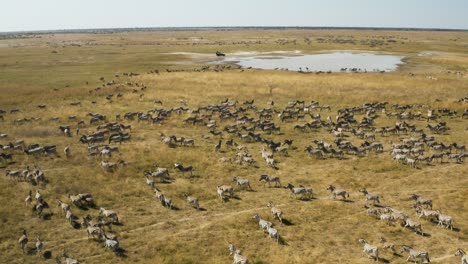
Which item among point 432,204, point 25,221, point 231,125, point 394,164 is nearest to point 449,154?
point 394,164

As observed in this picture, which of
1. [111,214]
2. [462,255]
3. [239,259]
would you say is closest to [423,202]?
[462,255]

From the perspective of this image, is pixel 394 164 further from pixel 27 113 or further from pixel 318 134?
pixel 27 113

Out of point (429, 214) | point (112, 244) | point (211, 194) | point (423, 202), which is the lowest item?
point (211, 194)

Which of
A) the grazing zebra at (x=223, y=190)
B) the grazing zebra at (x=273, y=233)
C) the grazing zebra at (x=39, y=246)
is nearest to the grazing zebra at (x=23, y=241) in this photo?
the grazing zebra at (x=39, y=246)

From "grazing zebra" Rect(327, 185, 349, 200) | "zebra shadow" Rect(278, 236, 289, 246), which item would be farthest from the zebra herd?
"zebra shadow" Rect(278, 236, 289, 246)

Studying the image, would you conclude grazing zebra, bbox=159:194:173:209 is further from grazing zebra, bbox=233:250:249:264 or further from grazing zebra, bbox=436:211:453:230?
grazing zebra, bbox=436:211:453:230

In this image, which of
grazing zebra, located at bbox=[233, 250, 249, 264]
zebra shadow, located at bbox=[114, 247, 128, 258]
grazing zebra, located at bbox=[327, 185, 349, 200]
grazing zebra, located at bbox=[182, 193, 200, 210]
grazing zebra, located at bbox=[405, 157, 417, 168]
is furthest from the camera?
grazing zebra, located at bbox=[405, 157, 417, 168]

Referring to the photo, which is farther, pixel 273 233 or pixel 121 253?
pixel 273 233

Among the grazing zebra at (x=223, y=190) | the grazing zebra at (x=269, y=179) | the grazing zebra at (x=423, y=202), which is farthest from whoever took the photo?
the grazing zebra at (x=269, y=179)

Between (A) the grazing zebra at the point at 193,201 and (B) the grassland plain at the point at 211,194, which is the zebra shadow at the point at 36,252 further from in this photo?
(A) the grazing zebra at the point at 193,201

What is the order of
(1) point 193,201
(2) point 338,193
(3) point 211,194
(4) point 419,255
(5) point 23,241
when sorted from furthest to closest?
1. (3) point 211,194
2. (2) point 338,193
3. (1) point 193,201
4. (5) point 23,241
5. (4) point 419,255

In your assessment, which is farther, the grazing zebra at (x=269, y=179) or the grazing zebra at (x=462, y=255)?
the grazing zebra at (x=269, y=179)

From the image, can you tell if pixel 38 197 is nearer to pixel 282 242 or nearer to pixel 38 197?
pixel 38 197
